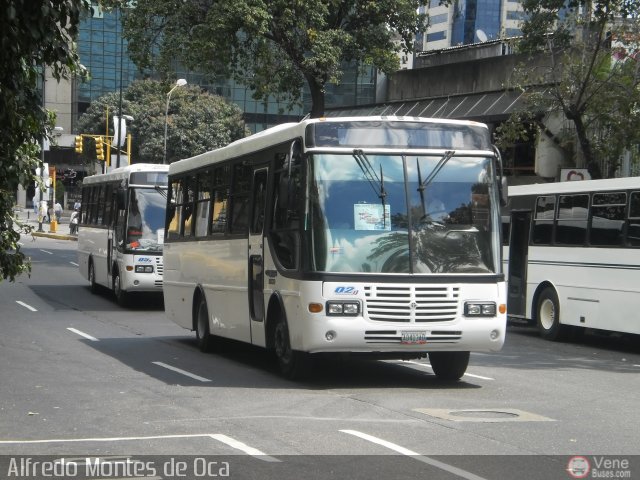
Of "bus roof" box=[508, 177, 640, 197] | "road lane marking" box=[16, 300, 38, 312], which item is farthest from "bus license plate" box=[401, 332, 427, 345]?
"road lane marking" box=[16, 300, 38, 312]

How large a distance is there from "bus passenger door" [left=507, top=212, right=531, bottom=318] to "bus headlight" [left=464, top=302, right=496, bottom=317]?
10.2 m

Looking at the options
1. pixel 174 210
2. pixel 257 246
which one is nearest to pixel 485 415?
pixel 257 246

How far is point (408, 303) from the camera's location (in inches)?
503

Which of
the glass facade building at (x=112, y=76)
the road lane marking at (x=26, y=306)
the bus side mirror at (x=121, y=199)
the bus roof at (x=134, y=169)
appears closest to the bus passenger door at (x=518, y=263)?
the bus roof at (x=134, y=169)

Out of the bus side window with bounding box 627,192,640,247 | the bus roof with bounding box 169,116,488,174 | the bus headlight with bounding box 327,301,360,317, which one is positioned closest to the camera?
the bus headlight with bounding box 327,301,360,317

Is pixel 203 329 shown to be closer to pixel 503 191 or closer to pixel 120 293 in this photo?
pixel 503 191

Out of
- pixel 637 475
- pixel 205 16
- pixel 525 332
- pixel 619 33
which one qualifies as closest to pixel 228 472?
pixel 637 475

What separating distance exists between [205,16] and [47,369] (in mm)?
21194

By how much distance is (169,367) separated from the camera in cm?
1537

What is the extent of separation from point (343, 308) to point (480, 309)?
64.7 inches

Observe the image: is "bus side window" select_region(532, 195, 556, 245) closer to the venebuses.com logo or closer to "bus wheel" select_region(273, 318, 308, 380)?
"bus wheel" select_region(273, 318, 308, 380)

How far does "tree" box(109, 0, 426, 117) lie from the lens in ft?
108

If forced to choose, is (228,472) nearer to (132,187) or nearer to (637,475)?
(637,475)

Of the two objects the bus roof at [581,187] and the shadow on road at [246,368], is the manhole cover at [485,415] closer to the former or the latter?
the shadow on road at [246,368]
